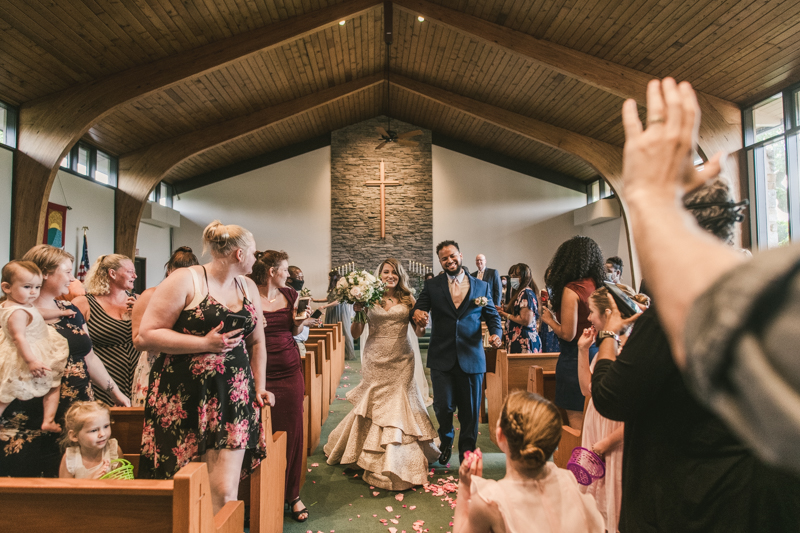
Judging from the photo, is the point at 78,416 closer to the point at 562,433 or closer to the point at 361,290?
the point at 361,290

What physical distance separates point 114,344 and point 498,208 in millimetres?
11627

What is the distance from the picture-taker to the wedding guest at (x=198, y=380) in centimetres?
185

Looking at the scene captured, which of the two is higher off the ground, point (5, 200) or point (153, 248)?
point (5, 200)

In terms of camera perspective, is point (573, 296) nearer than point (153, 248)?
Yes

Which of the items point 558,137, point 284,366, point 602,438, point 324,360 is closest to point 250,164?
point 558,137

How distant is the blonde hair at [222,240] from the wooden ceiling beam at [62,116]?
6.17 meters

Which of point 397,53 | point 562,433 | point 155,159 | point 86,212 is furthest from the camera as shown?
point 155,159

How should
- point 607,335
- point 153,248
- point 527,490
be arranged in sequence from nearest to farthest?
point 527,490 < point 607,335 < point 153,248

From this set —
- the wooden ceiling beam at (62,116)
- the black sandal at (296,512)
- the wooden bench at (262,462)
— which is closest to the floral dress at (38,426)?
the wooden bench at (262,462)

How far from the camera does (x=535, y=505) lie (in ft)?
4.18

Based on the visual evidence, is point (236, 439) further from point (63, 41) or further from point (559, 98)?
point (559, 98)

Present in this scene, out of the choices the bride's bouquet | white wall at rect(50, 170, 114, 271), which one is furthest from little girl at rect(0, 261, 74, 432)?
white wall at rect(50, 170, 114, 271)

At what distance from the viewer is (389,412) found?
346 centimetres

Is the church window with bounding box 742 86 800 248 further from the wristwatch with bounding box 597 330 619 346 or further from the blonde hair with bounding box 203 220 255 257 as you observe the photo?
the blonde hair with bounding box 203 220 255 257
